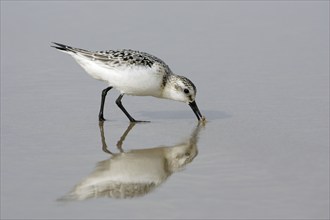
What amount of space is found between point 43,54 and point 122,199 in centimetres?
517

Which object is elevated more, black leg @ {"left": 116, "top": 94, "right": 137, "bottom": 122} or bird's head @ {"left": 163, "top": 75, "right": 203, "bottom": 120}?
bird's head @ {"left": 163, "top": 75, "right": 203, "bottom": 120}

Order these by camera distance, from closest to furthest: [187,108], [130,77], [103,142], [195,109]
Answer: [103,142] → [130,77] → [195,109] → [187,108]

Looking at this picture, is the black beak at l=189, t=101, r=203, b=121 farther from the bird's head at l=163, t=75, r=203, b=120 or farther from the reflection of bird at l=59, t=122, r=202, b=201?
the reflection of bird at l=59, t=122, r=202, b=201

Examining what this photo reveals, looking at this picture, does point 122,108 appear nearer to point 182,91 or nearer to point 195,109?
point 182,91

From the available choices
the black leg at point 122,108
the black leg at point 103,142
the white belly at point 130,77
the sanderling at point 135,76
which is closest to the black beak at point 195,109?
the sanderling at point 135,76

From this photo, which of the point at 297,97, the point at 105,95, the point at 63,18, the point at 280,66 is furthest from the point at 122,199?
the point at 63,18

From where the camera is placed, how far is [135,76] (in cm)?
874

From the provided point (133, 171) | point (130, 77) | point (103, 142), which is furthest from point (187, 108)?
point (133, 171)

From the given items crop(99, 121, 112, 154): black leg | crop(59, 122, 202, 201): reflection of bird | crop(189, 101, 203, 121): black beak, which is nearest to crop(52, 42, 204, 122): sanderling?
crop(189, 101, 203, 121): black beak

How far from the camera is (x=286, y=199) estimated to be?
6137 mm

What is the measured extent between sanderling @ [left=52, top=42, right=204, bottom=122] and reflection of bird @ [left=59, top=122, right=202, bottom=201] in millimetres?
866

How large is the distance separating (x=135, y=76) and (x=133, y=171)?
1984mm

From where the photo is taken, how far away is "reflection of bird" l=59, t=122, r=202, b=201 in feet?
20.8

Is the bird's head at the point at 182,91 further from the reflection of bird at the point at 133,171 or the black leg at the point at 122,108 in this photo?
the reflection of bird at the point at 133,171
